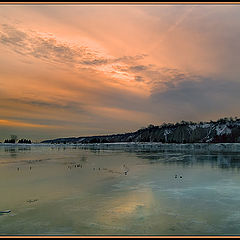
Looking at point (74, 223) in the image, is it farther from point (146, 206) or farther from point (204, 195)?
point (204, 195)

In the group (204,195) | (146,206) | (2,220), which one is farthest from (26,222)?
(204,195)

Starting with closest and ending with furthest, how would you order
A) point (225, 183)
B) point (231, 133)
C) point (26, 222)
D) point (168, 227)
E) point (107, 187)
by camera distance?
point (168, 227) → point (26, 222) → point (107, 187) → point (225, 183) → point (231, 133)

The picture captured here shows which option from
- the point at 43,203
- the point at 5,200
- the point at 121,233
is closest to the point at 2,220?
the point at 43,203

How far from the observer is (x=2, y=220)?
11438 millimetres

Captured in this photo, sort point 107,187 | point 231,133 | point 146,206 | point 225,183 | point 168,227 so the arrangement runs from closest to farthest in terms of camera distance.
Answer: point 168,227
point 146,206
point 107,187
point 225,183
point 231,133

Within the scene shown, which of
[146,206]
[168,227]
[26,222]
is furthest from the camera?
[146,206]

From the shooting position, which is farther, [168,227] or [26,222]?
[26,222]

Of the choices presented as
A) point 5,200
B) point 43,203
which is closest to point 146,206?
point 43,203

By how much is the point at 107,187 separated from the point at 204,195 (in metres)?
7.44

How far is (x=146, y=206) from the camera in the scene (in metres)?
13.8

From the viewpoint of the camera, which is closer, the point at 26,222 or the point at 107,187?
the point at 26,222

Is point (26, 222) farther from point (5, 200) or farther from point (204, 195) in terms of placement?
point (204, 195)

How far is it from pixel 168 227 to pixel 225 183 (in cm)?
1253

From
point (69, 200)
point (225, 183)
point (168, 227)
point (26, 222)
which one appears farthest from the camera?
point (225, 183)
